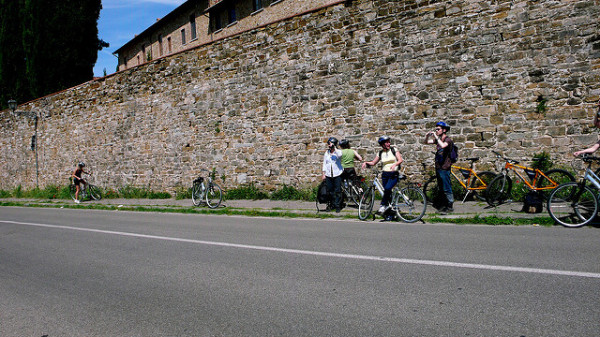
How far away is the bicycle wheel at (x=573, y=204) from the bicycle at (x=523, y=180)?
1.25 metres

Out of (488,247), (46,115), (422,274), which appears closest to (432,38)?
(488,247)

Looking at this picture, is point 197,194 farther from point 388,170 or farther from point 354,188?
point 388,170

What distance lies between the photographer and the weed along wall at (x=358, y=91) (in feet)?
31.4

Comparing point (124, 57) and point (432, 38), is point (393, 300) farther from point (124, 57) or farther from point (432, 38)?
A: point (124, 57)

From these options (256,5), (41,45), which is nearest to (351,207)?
(256,5)

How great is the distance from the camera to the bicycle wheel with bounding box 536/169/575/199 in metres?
8.34

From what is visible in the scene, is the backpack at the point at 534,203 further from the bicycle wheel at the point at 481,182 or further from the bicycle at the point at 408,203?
the bicycle at the point at 408,203

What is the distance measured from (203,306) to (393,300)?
1.86 metres

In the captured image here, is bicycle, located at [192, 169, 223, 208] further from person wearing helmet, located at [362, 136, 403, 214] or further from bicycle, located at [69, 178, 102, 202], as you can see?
bicycle, located at [69, 178, 102, 202]

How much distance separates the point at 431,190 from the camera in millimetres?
10617

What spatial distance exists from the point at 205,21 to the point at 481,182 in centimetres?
2911

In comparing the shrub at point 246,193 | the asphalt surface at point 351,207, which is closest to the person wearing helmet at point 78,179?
the asphalt surface at point 351,207

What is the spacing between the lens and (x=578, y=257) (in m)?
4.89

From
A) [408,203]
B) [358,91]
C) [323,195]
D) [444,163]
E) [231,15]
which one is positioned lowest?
[408,203]
